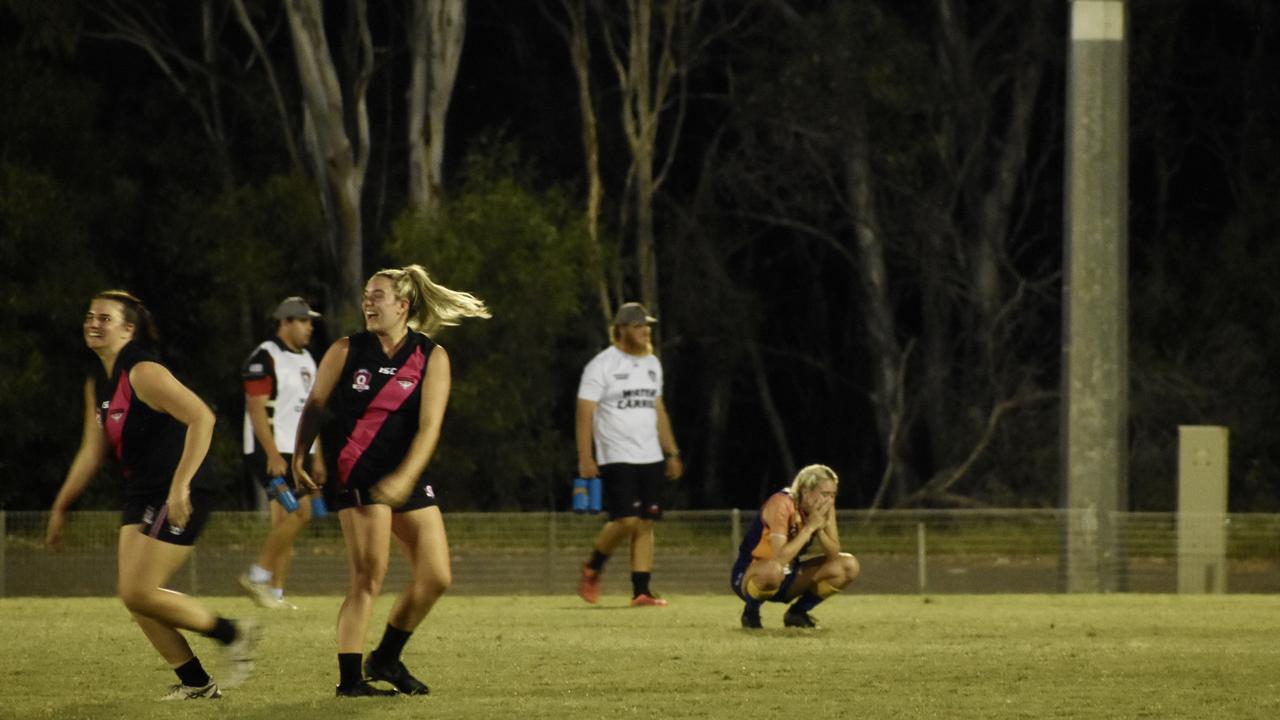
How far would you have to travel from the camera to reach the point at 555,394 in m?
27.7

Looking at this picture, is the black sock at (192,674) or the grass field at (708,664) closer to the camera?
the grass field at (708,664)

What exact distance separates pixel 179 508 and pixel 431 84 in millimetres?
20646

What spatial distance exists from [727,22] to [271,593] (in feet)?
66.1

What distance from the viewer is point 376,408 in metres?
8.69

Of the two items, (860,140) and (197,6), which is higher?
(197,6)

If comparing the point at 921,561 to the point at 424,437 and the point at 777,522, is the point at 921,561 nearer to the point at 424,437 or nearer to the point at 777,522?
the point at 777,522

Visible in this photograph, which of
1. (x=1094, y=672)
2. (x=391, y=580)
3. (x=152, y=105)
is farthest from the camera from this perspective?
(x=152, y=105)

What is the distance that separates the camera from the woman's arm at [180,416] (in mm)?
8445

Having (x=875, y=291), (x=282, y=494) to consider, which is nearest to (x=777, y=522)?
(x=282, y=494)

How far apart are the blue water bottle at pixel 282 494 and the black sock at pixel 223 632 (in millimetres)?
4551

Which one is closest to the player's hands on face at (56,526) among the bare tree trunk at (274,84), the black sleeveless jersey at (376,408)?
→ the black sleeveless jersey at (376,408)

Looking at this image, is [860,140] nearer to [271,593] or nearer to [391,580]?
[391,580]

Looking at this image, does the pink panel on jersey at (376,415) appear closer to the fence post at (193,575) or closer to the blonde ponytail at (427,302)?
the blonde ponytail at (427,302)

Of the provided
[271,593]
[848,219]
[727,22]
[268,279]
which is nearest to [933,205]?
[848,219]
